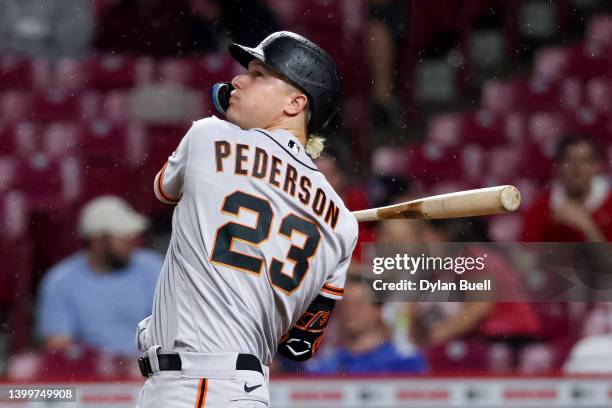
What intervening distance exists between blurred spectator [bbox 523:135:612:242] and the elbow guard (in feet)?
7.16

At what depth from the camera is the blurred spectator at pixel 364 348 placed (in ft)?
14.1

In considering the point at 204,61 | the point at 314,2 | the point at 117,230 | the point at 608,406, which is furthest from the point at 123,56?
the point at 608,406

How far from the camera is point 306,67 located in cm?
273

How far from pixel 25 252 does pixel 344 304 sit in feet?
4.57

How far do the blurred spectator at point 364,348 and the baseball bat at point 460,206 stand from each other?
4.36ft

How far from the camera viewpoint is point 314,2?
6.12 metres

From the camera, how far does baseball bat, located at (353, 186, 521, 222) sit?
2689 mm

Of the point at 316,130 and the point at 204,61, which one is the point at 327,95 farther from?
the point at 204,61

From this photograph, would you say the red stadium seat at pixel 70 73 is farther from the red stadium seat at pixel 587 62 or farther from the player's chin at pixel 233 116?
the player's chin at pixel 233 116

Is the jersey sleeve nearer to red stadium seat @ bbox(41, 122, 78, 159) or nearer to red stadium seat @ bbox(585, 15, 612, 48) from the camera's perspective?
red stadium seat @ bbox(41, 122, 78, 159)

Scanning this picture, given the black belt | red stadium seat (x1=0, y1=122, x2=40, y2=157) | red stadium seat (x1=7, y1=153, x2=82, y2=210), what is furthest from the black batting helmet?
red stadium seat (x1=0, y1=122, x2=40, y2=157)

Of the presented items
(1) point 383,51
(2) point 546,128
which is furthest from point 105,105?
(2) point 546,128

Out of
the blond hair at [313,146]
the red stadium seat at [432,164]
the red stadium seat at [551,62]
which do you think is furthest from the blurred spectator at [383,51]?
the blond hair at [313,146]

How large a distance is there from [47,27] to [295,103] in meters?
3.83
